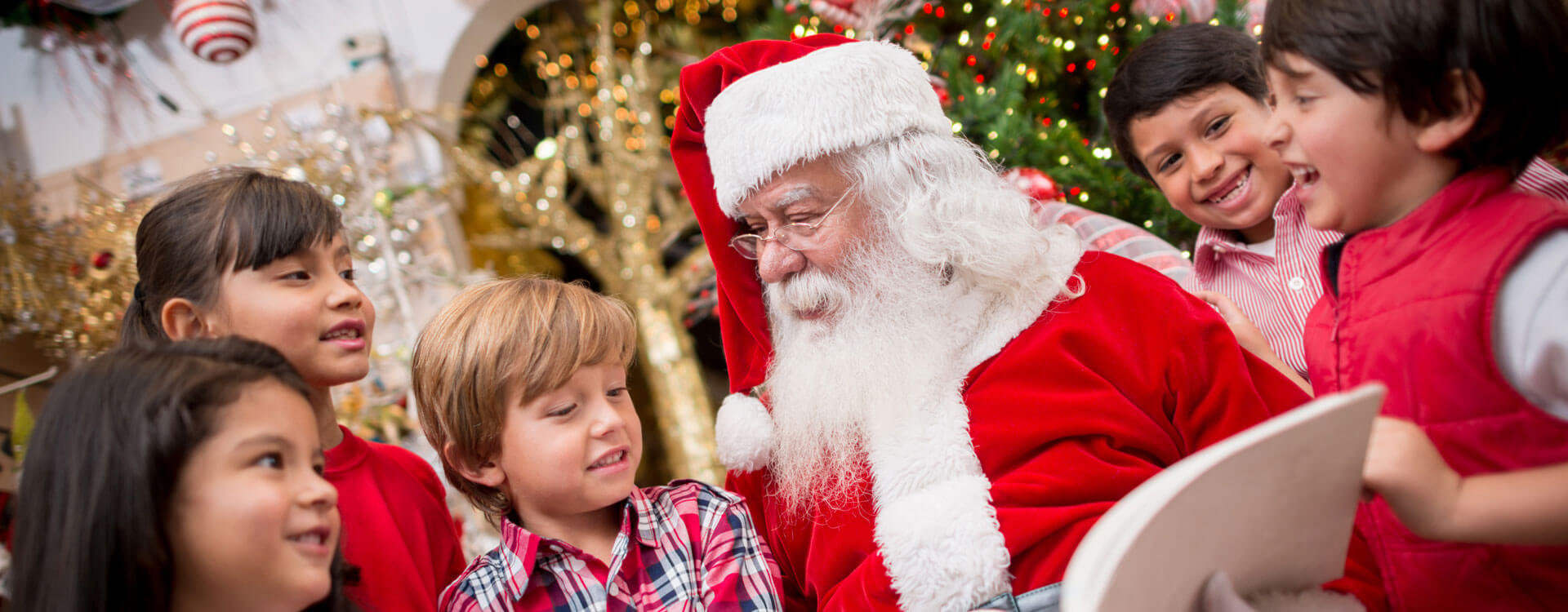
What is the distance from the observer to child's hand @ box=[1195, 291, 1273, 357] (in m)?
1.64

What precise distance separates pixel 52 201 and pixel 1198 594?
4.79 meters

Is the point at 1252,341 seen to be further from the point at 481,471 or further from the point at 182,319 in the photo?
the point at 182,319

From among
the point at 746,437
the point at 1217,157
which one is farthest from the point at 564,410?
the point at 1217,157

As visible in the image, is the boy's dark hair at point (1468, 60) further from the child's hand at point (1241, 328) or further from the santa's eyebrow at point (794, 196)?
the santa's eyebrow at point (794, 196)

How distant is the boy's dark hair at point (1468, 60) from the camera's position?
39.0 inches

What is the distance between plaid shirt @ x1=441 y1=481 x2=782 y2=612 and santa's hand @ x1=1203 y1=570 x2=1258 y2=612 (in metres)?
0.69

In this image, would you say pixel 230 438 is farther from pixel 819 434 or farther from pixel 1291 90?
pixel 1291 90

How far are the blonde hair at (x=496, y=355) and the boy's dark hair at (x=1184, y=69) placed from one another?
112 centimetres

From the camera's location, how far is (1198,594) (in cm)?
99

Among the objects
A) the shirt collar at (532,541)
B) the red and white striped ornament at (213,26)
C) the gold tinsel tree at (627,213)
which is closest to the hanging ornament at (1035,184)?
the shirt collar at (532,541)

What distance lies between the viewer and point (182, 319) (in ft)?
4.79

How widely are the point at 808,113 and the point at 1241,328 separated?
2.68 ft

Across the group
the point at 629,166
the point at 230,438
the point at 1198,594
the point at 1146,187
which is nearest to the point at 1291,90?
the point at 1198,594

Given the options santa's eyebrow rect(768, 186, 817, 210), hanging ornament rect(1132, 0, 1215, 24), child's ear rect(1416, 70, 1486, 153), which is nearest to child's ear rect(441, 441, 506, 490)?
santa's eyebrow rect(768, 186, 817, 210)
